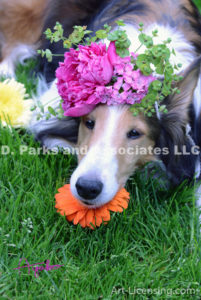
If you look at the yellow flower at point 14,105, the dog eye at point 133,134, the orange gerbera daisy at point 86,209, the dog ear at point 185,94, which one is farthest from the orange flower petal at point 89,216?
the yellow flower at point 14,105

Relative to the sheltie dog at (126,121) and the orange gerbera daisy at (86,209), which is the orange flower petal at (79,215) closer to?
the orange gerbera daisy at (86,209)

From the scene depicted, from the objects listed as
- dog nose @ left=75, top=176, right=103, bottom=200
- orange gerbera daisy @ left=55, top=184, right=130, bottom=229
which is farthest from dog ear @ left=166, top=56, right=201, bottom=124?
dog nose @ left=75, top=176, right=103, bottom=200

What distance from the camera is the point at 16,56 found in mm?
4488

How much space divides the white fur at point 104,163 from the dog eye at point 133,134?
12 centimetres

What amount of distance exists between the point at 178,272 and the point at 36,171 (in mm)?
1174

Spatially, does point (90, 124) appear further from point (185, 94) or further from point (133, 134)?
point (185, 94)

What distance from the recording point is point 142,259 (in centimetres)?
248

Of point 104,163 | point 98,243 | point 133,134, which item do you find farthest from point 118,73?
point 98,243

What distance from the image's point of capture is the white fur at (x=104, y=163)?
2328mm

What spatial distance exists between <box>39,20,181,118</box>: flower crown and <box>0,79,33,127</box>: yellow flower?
1.07m

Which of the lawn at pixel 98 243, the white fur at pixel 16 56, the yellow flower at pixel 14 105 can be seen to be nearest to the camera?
the lawn at pixel 98 243

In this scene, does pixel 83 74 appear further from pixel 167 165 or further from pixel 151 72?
pixel 167 165

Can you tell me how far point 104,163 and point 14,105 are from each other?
150cm

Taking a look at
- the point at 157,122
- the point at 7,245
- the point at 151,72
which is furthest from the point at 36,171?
the point at 151,72
